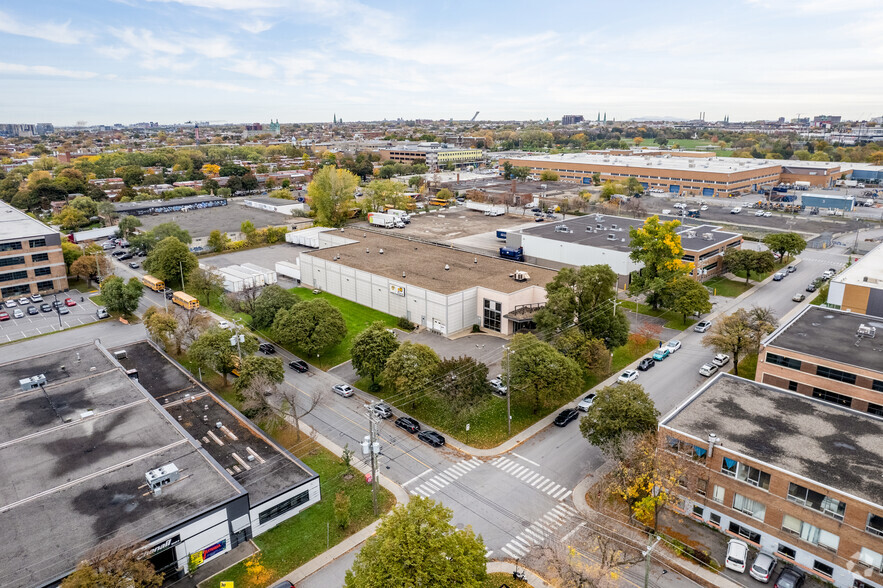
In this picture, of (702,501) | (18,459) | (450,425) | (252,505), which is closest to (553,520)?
(702,501)

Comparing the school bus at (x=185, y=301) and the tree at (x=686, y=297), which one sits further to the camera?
the school bus at (x=185, y=301)

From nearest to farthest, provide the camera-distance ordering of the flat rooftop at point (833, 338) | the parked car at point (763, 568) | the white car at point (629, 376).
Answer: the parked car at point (763, 568) → the flat rooftop at point (833, 338) → the white car at point (629, 376)

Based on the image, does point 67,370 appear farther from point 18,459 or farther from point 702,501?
point 702,501

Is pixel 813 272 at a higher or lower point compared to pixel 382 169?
lower

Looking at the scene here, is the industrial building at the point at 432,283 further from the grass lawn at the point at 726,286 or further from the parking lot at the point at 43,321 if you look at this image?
the parking lot at the point at 43,321

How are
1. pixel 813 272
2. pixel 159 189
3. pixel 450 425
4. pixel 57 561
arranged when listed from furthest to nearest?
pixel 159 189 → pixel 813 272 → pixel 450 425 → pixel 57 561

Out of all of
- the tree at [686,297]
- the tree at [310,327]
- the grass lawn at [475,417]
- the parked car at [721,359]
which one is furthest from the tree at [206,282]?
the parked car at [721,359]
